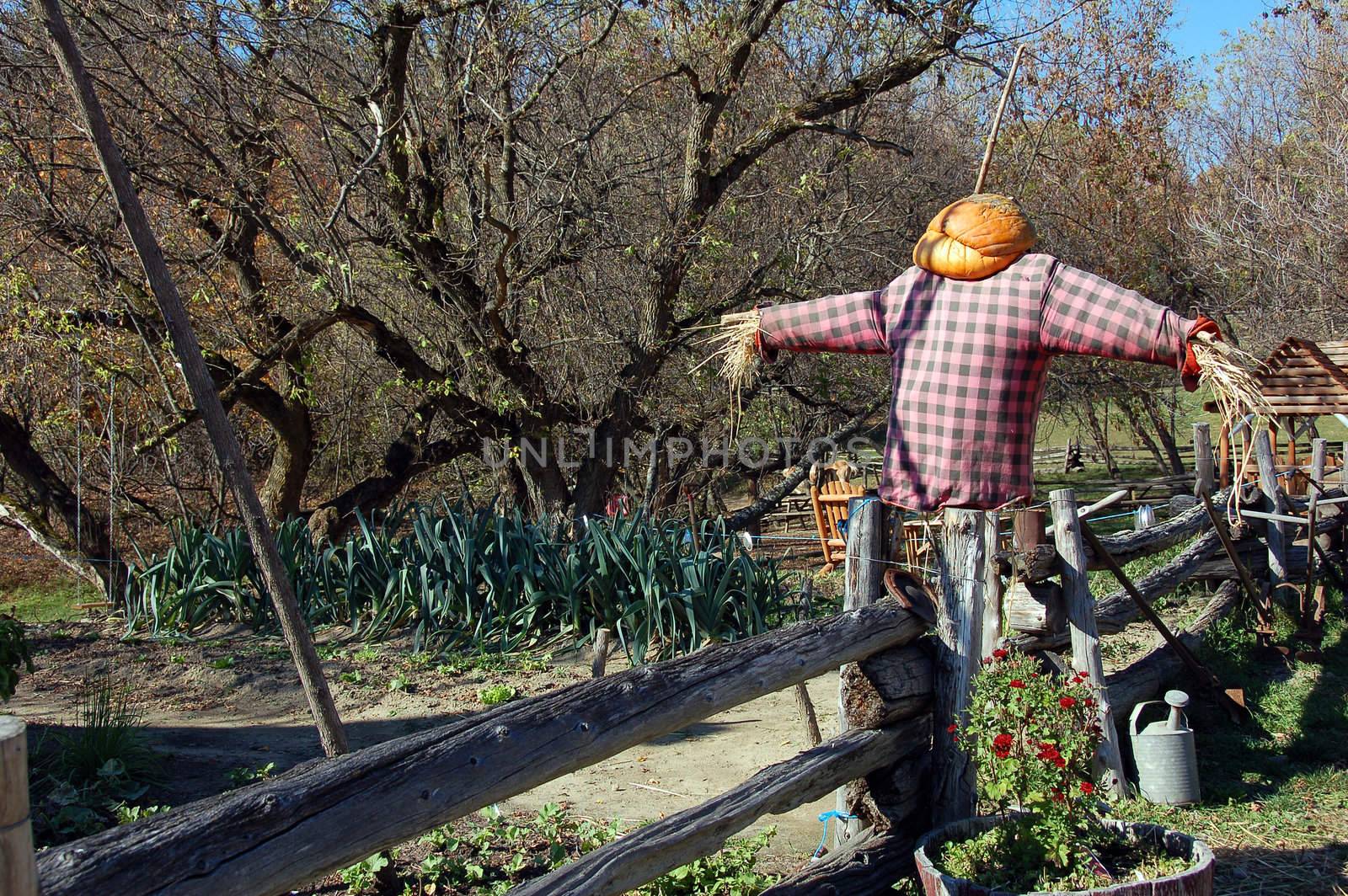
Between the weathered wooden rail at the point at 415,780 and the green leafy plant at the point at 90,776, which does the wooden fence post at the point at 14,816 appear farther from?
the green leafy plant at the point at 90,776

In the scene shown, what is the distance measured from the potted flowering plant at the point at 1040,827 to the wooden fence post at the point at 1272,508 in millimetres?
4697

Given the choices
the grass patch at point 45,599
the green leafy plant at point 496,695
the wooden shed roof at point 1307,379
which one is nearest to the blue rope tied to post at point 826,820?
the green leafy plant at point 496,695

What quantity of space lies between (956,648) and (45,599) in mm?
11927

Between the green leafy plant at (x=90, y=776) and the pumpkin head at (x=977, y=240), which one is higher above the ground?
the pumpkin head at (x=977, y=240)

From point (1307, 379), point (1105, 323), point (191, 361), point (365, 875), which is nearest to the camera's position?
point (1105, 323)

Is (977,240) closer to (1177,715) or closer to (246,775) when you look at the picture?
(1177,715)

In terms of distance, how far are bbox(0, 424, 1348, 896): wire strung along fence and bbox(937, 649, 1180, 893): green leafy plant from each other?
0.45m

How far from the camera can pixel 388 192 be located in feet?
27.4

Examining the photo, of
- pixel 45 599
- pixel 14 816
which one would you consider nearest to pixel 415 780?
pixel 14 816

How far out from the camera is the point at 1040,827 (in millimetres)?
2980

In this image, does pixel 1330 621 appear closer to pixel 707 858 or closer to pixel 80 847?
pixel 707 858

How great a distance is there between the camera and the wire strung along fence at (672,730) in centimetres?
200

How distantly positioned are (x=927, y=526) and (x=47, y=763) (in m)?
3.71

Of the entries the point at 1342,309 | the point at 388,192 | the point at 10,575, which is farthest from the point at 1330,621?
the point at 10,575
